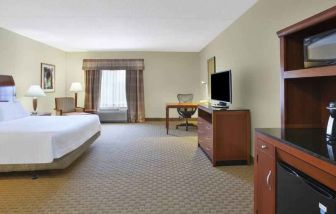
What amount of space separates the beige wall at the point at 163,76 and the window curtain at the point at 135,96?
0.73ft

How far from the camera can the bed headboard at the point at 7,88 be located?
5184mm

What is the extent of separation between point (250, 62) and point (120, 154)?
8.57ft

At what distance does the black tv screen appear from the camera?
4.22 meters

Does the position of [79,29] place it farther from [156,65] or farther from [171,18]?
[156,65]

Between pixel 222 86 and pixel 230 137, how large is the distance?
39.0 inches

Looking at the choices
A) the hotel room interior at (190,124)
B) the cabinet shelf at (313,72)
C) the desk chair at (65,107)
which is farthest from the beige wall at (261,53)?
the desk chair at (65,107)

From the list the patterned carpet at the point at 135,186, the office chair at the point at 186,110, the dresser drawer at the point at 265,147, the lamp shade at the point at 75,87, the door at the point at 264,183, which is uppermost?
the lamp shade at the point at 75,87

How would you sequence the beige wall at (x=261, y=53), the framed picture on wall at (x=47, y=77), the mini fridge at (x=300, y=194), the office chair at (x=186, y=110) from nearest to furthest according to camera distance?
1. the mini fridge at (x=300, y=194)
2. the beige wall at (x=261, y=53)
3. the framed picture on wall at (x=47, y=77)
4. the office chair at (x=186, y=110)

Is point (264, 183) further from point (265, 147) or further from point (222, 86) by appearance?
point (222, 86)

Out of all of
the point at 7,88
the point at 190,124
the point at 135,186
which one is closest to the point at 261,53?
the point at 135,186

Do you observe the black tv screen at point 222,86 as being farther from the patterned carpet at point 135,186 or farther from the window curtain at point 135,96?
the window curtain at point 135,96

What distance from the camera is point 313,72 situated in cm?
177

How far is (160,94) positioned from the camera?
9.03 metres

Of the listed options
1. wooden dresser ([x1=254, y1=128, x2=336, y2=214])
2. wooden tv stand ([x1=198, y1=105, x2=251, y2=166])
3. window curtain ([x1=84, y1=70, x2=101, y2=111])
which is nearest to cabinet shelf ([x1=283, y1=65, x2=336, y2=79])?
wooden dresser ([x1=254, y1=128, x2=336, y2=214])
